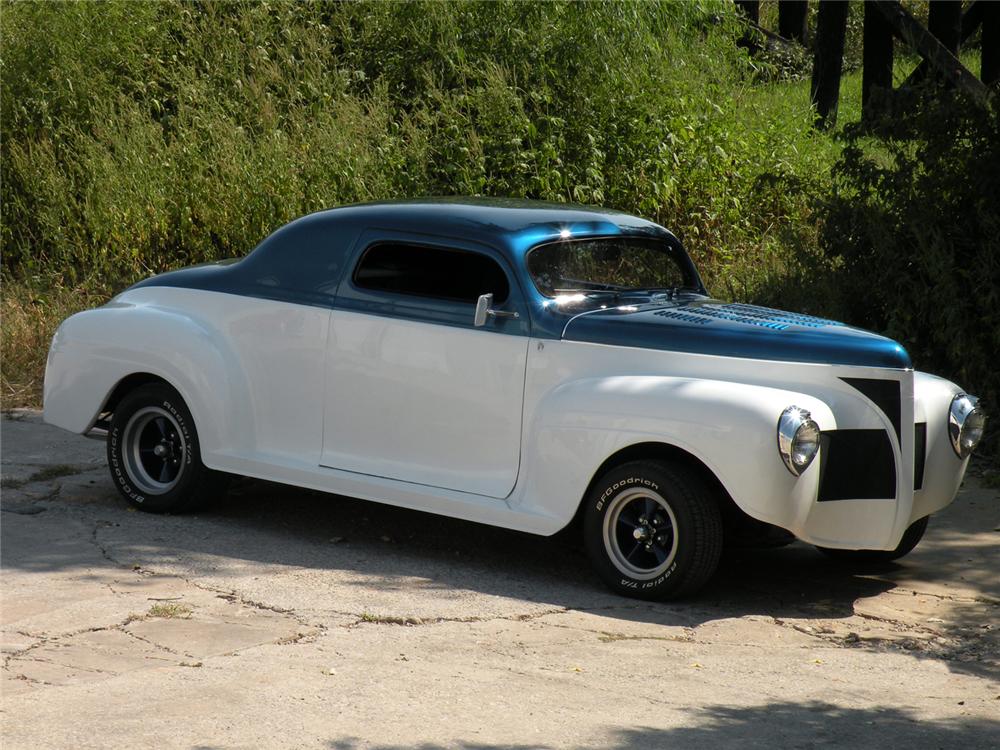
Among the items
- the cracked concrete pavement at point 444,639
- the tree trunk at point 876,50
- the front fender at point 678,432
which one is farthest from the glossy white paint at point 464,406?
the tree trunk at point 876,50

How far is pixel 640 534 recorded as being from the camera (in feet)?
19.7

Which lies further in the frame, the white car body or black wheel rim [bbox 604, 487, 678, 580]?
black wheel rim [bbox 604, 487, 678, 580]

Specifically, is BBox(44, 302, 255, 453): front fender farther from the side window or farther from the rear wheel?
the rear wheel

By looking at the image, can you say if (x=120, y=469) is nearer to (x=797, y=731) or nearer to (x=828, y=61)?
(x=797, y=731)

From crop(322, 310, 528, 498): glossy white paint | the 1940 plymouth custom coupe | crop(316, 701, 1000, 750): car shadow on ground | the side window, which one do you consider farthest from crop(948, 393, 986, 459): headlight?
the side window

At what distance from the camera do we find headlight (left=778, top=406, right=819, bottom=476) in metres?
5.66

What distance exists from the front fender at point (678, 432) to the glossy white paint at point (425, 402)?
20 cm

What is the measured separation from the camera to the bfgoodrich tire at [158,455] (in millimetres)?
7309

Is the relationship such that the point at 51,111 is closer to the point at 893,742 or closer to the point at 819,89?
the point at 819,89

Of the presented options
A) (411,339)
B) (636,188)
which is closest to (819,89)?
(636,188)

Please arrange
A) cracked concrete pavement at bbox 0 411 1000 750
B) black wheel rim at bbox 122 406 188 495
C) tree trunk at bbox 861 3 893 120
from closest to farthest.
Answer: cracked concrete pavement at bbox 0 411 1000 750
black wheel rim at bbox 122 406 188 495
tree trunk at bbox 861 3 893 120

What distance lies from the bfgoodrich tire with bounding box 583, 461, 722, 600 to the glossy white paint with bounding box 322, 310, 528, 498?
1.65ft

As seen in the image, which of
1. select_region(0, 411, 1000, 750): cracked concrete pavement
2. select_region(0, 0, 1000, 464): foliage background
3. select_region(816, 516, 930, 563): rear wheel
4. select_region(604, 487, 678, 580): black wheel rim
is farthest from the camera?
select_region(0, 0, 1000, 464): foliage background

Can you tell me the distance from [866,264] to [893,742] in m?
5.81
